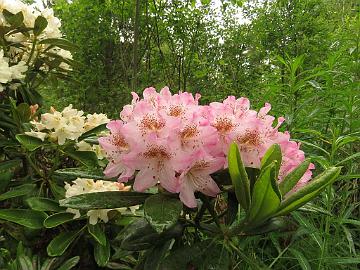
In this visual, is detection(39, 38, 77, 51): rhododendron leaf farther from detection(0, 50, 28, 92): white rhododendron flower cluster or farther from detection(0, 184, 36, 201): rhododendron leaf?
detection(0, 184, 36, 201): rhododendron leaf

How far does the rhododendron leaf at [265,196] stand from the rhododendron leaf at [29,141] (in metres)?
1.00

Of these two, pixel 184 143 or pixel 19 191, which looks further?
pixel 19 191

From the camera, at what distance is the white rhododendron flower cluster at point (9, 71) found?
6.20 ft

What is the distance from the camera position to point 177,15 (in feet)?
18.9

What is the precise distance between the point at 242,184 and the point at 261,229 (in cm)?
17

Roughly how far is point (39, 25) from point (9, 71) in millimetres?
306

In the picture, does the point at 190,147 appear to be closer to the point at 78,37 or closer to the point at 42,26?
the point at 42,26

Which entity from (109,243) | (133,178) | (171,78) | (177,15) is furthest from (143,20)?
(133,178)

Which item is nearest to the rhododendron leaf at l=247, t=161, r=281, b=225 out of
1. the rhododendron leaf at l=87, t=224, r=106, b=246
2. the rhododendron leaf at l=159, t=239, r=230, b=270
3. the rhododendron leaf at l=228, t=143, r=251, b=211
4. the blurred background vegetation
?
the rhododendron leaf at l=228, t=143, r=251, b=211

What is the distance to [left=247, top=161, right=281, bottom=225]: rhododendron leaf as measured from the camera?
870mm

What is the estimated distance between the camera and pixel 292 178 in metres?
0.98

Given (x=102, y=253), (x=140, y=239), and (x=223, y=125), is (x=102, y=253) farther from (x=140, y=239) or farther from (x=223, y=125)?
(x=223, y=125)

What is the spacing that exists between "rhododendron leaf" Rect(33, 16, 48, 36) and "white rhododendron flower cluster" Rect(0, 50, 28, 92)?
0.53 feet

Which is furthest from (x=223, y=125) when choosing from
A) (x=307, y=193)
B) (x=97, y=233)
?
(x=97, y=233)
